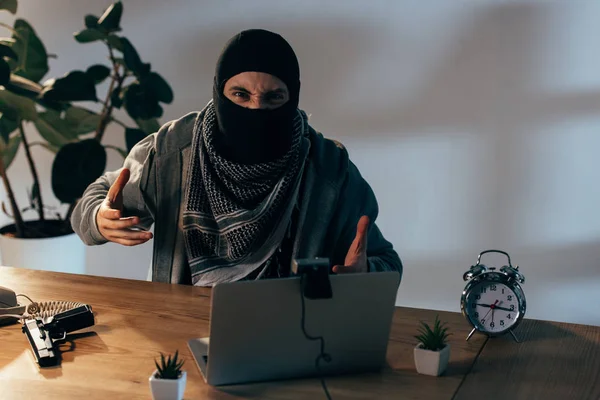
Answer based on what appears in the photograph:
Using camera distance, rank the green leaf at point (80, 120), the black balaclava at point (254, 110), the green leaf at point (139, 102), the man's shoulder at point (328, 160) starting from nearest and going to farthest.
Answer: the black balaclava at point (254, 110)
the man's shoulder at point (328, 160)
the green leaf at point (139, 102)
the green leaf at point (80, 120)

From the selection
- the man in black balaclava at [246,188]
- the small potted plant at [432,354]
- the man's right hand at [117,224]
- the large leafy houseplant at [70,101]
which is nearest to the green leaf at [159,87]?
the large leafy houseplant at [70,101]

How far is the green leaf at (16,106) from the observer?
2.97 metres

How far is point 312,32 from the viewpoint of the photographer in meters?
3.06

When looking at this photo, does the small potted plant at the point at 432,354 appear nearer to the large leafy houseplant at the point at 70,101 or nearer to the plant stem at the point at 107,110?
the large leafy houseplant at the point at 70,101

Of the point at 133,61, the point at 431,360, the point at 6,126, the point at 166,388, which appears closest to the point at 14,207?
the point at 6,126

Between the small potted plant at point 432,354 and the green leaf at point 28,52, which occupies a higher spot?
the green leaf at point 28,52

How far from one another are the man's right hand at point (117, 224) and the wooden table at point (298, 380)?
0.14m

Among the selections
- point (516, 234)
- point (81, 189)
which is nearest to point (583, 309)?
point (516, 234)

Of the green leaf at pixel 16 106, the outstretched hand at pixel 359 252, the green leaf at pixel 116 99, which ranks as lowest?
the outstretched hand at pixel 359 252

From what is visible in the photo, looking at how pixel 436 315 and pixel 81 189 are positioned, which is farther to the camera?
pixel 81 189

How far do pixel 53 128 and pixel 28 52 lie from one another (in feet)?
1.02

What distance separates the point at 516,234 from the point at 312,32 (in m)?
1.09

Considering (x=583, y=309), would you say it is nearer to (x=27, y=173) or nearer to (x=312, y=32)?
(x=312, y=32)

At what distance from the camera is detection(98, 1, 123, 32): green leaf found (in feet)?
9.72
